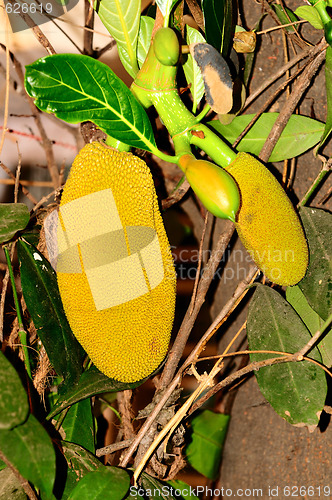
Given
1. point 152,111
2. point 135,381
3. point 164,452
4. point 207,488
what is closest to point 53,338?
point 135,381

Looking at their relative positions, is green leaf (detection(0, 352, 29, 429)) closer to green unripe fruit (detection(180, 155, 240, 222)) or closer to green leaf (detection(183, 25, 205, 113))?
green unripe fruit (detection(180, 155, 240, 222))

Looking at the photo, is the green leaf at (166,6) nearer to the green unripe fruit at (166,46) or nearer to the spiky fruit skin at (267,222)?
the green unripe fruit at (166,46)

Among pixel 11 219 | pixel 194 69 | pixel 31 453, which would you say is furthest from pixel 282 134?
pixel 31 453

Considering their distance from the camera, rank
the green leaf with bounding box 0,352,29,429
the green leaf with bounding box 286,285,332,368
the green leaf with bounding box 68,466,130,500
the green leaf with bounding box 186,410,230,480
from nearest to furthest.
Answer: the green leaf with bounding box 0,352,29,429 < the green leaf with bounding box 68,466,130,500 < the green leaf with bounding box 286,285,332,368 < the green leaf with bounding box 186,410,230,480

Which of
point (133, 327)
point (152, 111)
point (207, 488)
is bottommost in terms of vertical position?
point (207, 488)

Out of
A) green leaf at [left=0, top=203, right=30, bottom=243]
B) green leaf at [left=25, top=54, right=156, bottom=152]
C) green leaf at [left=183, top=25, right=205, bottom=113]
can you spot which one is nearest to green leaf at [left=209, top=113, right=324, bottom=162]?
green leaf at [left=183, top=25, right=205, bottom=113]

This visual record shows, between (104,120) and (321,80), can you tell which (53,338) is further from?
(321,80)

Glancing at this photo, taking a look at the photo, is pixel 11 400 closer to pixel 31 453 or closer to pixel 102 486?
pixel 31 453
